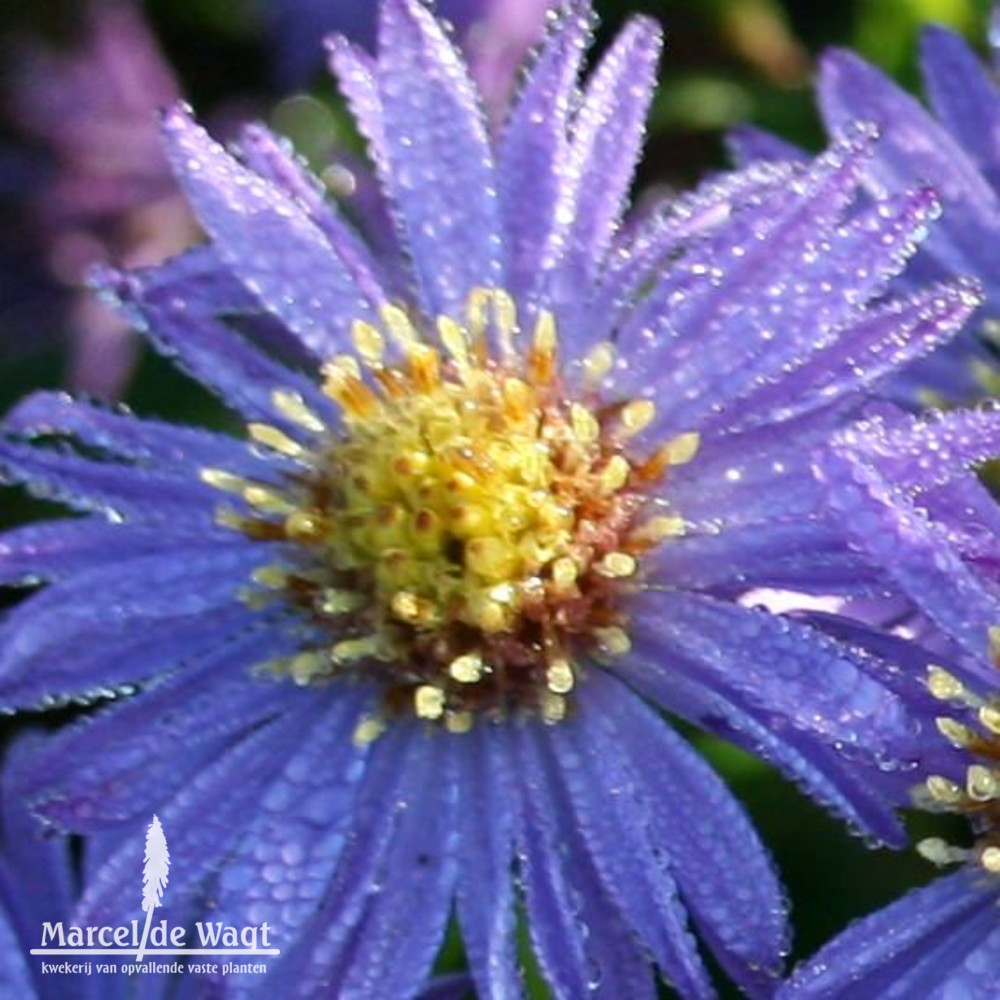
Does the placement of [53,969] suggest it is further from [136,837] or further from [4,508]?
[4,508]

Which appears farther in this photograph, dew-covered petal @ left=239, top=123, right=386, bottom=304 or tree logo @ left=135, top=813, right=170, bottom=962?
dew-covered petal @ left=239, top=123, right=386, bottom=304

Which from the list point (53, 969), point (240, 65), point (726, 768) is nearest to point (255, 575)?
point (53, 969)

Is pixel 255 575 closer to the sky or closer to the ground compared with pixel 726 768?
closer to the sky

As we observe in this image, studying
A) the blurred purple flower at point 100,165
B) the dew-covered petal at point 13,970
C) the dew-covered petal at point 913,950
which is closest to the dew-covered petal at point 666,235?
the dew-covered petal at point 913,950

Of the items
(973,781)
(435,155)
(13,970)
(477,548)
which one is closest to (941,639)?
(973,781)

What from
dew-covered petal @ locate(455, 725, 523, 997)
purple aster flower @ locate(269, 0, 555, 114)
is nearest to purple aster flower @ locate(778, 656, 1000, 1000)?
dew-covered petal @ locate(455, 725, 523, 997)

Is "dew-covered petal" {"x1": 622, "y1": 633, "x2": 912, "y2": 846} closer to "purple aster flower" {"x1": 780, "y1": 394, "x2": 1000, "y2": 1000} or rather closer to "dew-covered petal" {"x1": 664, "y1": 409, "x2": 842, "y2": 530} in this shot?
"purple aster flower" {"x1": 780, "y1": 394, "x2": 1000, "y2": 1000}

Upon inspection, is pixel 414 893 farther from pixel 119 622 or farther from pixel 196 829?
pixel 119 622
